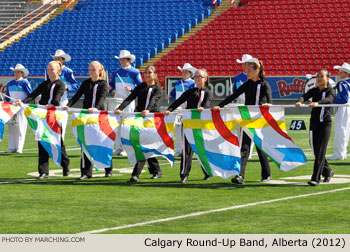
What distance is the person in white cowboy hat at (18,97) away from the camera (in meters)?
15.9

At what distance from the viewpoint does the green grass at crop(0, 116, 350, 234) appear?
22.3ft

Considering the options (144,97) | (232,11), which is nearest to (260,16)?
(232,11)

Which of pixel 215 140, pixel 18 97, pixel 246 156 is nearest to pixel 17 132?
pixel 18 97

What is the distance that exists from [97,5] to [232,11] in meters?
7.74

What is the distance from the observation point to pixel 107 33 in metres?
38.1

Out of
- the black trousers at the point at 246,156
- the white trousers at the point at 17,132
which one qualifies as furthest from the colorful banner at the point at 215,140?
the white trousers at the point at 17,132

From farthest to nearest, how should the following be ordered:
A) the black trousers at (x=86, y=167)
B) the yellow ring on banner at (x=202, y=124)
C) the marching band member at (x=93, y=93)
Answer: the black trousers at (x=86, y=167)
the marching band member at (x=93, y=93)
the yellow ring on banner at (x=202, y=124)

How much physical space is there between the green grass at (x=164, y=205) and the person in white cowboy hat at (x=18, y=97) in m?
4.23

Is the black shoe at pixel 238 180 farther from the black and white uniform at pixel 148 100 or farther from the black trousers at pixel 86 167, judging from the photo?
the black trousers at pixel 86 167

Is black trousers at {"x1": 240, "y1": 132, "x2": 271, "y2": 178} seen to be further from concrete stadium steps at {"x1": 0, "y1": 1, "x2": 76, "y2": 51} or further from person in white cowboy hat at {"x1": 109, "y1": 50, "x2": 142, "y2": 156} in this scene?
concrete stadium steps at {"x1": 0, "y1": 1, "x2": 76, "y2": 51}

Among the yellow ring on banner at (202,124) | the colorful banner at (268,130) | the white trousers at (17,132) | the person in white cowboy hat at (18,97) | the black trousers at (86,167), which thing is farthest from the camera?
the white trousers at (17,132)

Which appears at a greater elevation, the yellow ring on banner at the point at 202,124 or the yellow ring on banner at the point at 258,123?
the yellow ring on banner at the point at 258,123

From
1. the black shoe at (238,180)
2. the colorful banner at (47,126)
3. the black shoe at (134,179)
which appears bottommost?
the black shoe at (134,179)

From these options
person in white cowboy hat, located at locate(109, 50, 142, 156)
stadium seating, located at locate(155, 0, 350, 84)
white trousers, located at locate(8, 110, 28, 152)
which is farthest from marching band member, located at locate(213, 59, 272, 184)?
stadium seating, located at locate(155, 0, 350, 84)
